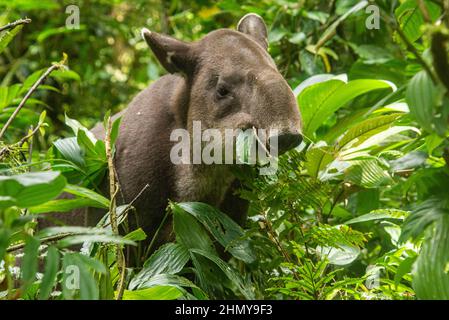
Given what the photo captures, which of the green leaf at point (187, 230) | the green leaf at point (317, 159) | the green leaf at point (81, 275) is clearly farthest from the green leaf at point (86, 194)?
the green leaf at point (317, 159)

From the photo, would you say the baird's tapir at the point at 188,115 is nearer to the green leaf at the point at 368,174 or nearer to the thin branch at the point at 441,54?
the green leaf at the point at 368,174

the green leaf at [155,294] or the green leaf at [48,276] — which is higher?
the green leaf at [48,276]

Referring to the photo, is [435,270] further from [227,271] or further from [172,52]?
[172,52]

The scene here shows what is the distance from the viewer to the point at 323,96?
155 inches

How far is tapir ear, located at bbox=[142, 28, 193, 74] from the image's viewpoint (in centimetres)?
395

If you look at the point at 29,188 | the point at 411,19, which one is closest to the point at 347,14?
the point at 411,19

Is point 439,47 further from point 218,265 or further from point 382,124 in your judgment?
point 382,124

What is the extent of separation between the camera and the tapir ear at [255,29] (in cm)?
411

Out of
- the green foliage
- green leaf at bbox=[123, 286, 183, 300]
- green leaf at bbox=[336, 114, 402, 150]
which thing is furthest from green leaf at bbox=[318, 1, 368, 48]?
green leaf at bbox=[123, 286, 183, 300]

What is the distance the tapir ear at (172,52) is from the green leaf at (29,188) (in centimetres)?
196

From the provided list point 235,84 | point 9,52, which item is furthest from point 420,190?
point 9,52

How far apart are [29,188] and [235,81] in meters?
1.74

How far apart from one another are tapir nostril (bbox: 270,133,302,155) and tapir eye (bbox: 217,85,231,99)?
0.49m

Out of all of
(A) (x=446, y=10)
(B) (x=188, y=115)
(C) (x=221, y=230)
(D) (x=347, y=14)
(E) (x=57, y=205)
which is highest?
(D) (x=347, y=14)
